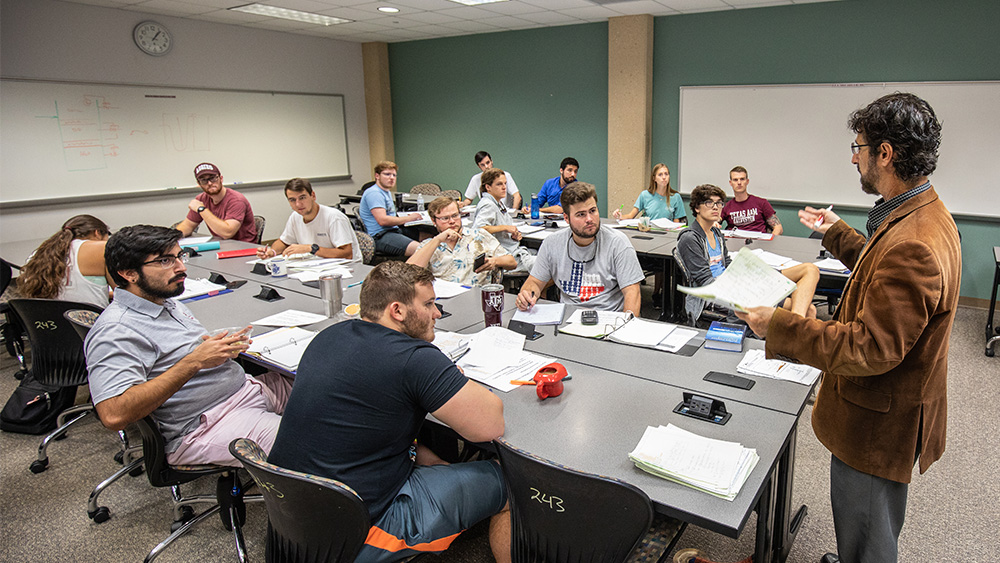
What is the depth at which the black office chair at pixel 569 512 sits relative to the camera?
127cm

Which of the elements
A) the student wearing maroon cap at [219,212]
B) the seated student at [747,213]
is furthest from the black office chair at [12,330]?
the seated student at [747,213]

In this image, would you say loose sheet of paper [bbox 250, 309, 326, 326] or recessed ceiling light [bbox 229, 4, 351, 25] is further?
recessed ceiling light [bbox 229, 4, 351, 25]

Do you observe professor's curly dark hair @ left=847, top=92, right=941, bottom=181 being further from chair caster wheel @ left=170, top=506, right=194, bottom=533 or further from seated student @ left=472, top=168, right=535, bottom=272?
seated student @ left=472, top=168, right=535, bottom=272

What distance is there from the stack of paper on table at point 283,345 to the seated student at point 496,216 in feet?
7.23

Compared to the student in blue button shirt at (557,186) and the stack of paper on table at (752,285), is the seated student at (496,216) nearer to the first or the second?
the student in blue button shirt at (557,186)

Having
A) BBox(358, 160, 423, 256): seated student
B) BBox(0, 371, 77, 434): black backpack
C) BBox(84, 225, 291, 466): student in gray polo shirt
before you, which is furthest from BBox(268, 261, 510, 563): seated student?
BBox(358, 160, 423, 256): seated student

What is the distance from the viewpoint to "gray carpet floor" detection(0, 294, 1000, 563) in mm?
2260

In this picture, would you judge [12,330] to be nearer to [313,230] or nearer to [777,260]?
[313,230]

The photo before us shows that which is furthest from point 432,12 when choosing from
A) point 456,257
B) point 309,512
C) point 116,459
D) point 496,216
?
point 309,512

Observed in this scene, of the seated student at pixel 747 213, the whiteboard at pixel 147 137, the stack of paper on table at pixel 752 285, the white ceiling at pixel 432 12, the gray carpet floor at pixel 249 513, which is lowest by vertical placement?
the gray carpet floor at pixel 249 513

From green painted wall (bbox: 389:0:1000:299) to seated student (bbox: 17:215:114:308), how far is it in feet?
18.0

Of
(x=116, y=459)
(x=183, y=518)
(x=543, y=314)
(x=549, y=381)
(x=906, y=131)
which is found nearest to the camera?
(x=906, y=131)

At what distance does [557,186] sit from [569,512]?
18.6 ft

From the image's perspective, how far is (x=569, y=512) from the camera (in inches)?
53.5
